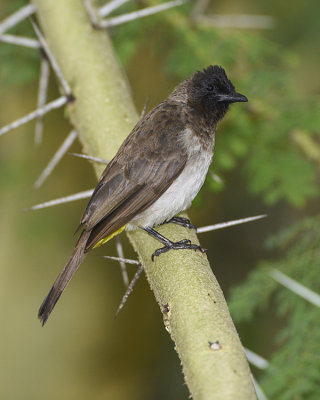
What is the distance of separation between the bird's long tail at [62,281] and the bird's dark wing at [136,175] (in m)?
0.07

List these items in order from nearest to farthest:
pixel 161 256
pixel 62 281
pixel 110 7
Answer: pixel 161 256 → pixel 62 281 → pixel 110 7

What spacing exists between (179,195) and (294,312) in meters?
0.95

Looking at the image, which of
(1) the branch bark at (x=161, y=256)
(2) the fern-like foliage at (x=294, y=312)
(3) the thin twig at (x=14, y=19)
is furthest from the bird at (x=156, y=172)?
(3) the thin twig at (x=14, y=19)

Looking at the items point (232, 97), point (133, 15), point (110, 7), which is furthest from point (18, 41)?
point (232, 97)

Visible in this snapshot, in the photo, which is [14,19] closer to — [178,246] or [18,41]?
[18,41]

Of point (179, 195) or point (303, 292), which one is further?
point (179, 195)

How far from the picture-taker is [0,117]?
19.3 feet

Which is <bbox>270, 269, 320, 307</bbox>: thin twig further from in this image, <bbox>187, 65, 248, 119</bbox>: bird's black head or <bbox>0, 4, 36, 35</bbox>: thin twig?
<bbox>0, 4, 36, 35</bbox>: thin twig

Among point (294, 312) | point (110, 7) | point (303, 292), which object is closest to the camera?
point (303, 292)

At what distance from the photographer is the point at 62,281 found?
2922 millimetres

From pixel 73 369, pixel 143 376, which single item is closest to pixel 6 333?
pixel 73 369

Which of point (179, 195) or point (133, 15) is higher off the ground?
point (133, 15)

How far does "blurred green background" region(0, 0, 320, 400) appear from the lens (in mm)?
3291

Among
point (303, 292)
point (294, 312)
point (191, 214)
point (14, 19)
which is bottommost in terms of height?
point (191, 214)
